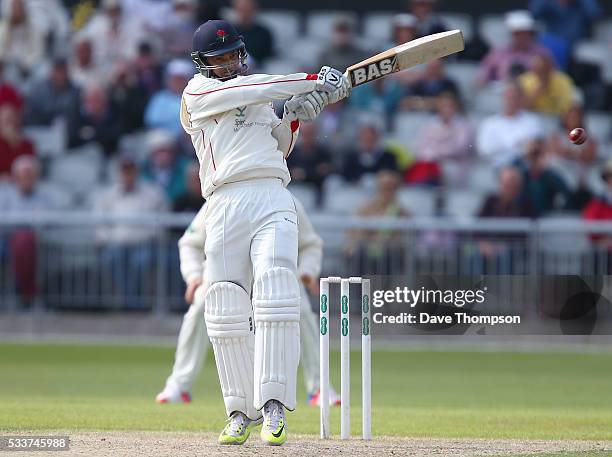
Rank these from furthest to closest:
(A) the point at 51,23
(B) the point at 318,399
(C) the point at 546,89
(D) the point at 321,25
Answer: (D) the point at 321,25 < (A) the point at 51,23 < (C) the point at 546,89 < (B) the point at 318,399

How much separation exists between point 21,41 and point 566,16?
7055mm

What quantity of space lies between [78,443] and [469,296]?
6.77 feet

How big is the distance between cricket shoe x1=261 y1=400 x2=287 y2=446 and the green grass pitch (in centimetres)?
112

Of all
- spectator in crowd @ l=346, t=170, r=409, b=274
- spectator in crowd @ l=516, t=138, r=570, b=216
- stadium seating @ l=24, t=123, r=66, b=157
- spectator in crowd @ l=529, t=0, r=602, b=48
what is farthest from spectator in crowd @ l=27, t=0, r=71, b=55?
spectator in crowd @ l=516, t=138, r=570, b=216

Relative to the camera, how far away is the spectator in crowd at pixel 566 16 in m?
18.4

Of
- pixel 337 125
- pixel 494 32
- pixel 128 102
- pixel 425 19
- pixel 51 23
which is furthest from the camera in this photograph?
pixel 51 23

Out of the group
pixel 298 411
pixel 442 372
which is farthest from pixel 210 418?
pixel 442 372

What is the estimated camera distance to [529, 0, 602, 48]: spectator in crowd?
18.4 metres

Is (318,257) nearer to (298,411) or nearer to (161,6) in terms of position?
(298,411)

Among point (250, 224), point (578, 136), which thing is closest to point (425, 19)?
point (578, 136)

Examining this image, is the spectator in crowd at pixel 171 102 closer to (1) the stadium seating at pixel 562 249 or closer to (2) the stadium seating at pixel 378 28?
(2) the stadium seating at pixel 378 28

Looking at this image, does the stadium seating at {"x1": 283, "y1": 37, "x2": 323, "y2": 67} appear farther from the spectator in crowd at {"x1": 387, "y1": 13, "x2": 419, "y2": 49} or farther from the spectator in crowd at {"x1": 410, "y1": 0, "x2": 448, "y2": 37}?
the spectator in crowd at {"x1": 410, "y1": 0, "x2": 448, "y2": 37}

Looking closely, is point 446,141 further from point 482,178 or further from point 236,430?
point 236,430

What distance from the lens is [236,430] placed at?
694cm
